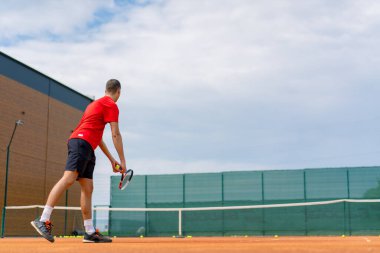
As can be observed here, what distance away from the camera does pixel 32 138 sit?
32.6 meters

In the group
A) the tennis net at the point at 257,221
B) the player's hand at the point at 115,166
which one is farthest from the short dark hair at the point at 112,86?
the tennis net at the point at 257,221

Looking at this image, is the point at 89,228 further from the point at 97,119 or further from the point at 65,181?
the point at 97,119

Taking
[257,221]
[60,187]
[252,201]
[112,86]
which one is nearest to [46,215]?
[60,187]

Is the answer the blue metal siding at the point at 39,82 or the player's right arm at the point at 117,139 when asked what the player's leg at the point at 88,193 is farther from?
the blue metal siding at the point at 39,82

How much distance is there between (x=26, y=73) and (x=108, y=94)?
27277 mm

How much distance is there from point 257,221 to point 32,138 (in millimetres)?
14477

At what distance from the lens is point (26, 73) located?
32.8 m

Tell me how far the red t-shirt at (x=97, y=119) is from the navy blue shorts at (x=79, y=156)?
103 mm

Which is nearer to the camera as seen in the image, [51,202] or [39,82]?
[51,202]

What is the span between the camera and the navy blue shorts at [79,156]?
6.38 meters

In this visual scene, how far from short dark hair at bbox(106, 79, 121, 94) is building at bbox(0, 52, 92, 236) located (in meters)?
23.4

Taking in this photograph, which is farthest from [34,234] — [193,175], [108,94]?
[108,94]

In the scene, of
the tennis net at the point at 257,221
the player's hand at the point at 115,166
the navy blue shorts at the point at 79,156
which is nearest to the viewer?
the navy blue shorts at the point at 79,156

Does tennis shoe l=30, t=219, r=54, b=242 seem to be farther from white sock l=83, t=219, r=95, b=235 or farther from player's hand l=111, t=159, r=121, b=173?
player's hand l=111, t=159, r=121, b=173
